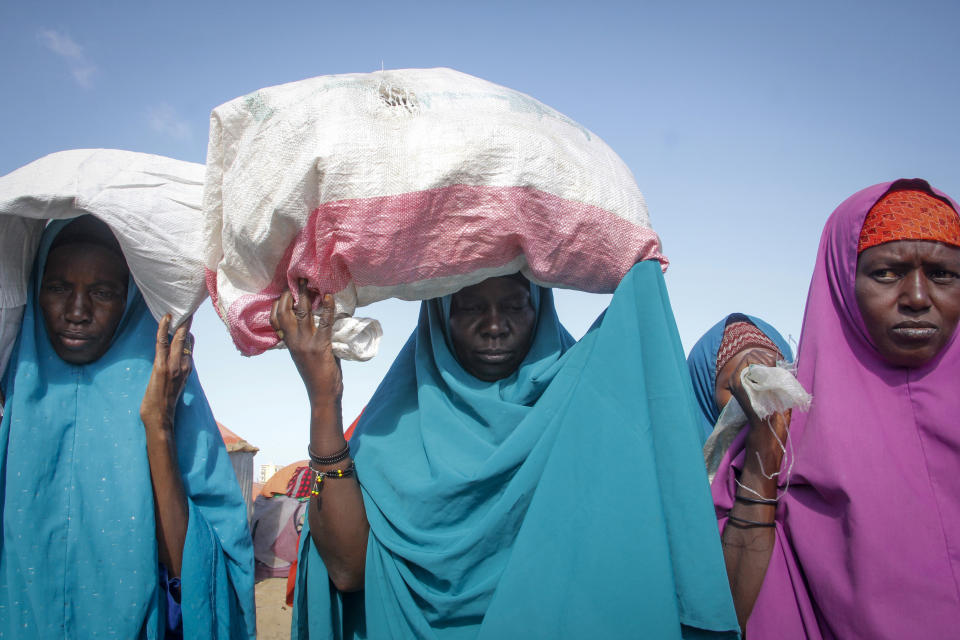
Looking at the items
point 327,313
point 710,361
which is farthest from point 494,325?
point 710,361

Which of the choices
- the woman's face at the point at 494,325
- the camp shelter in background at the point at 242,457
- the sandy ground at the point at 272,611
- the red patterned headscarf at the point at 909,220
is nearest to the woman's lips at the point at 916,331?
the red patterned headscarf at the point at 909,220

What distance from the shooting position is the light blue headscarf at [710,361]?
2.99 m

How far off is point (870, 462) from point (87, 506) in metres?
2.69

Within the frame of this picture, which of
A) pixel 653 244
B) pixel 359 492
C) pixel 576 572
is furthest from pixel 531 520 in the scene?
pixel 653 244

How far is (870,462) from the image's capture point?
2018 millimetres

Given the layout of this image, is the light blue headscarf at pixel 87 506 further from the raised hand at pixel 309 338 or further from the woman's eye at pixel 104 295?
the raised hand at pixel 309 338

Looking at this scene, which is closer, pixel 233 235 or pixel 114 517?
pixel 233 235

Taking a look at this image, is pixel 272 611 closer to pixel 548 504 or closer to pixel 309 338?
pixel 309 338

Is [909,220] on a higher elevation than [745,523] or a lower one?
higher

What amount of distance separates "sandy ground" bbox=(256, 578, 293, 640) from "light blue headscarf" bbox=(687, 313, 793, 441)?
450 cm

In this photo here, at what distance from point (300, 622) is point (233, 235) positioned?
1.43 metres

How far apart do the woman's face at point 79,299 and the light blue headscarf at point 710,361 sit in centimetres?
246

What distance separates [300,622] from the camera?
2441 mm

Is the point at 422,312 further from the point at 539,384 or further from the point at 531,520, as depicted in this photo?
the point at 531,520
